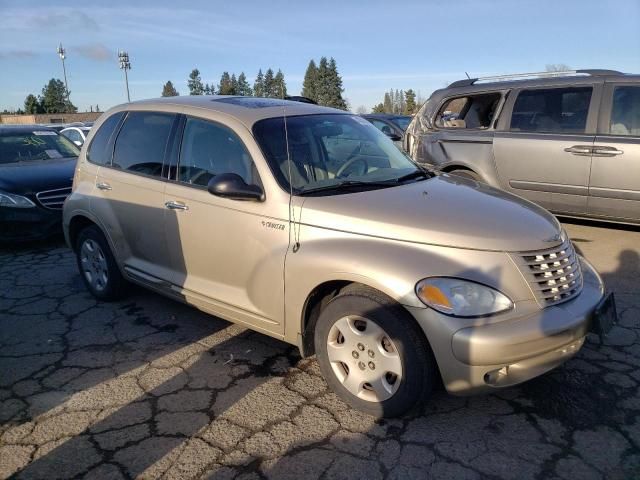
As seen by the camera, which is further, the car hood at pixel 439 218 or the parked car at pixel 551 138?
the parked car at pixel 551 138

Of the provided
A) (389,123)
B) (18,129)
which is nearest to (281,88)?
(18,129)

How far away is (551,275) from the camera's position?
2.82 m

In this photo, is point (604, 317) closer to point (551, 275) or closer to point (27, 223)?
point (551, 275)

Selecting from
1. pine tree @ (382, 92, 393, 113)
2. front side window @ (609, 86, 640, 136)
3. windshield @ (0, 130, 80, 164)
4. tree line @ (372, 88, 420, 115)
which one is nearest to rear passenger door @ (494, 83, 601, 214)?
front side window @ (609, 86, 640, 136)

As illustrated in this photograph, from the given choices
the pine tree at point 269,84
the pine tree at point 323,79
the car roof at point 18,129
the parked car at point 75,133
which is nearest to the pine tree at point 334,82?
the pine tree at point 323,79

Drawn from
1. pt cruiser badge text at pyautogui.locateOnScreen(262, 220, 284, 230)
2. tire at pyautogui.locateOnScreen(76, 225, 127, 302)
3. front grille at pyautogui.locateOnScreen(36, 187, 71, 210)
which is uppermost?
pt cruiser badge text at pyautogui.locateOnScreen(262, 220, 284, 230)

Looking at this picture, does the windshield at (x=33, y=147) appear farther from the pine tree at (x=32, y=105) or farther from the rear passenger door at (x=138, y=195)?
the pine tree at (x=32, y=105)

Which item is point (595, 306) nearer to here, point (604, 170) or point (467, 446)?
point (467, 446)

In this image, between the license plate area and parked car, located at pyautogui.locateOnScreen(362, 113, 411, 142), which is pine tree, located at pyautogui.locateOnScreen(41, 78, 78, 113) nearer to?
parked car, located at pyautogui.locateOnScreen(362, 113, 411, 142)

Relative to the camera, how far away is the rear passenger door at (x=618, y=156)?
5.68 meters

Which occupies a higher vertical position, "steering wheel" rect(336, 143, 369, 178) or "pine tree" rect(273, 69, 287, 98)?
"pine tree" rect(273, 69, 287, 98)

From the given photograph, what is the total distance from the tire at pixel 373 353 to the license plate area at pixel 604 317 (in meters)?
0.92

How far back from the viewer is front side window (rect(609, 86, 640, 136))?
575 centimetres

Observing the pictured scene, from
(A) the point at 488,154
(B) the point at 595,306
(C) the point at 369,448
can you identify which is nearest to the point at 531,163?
(A) the point at 488,154
